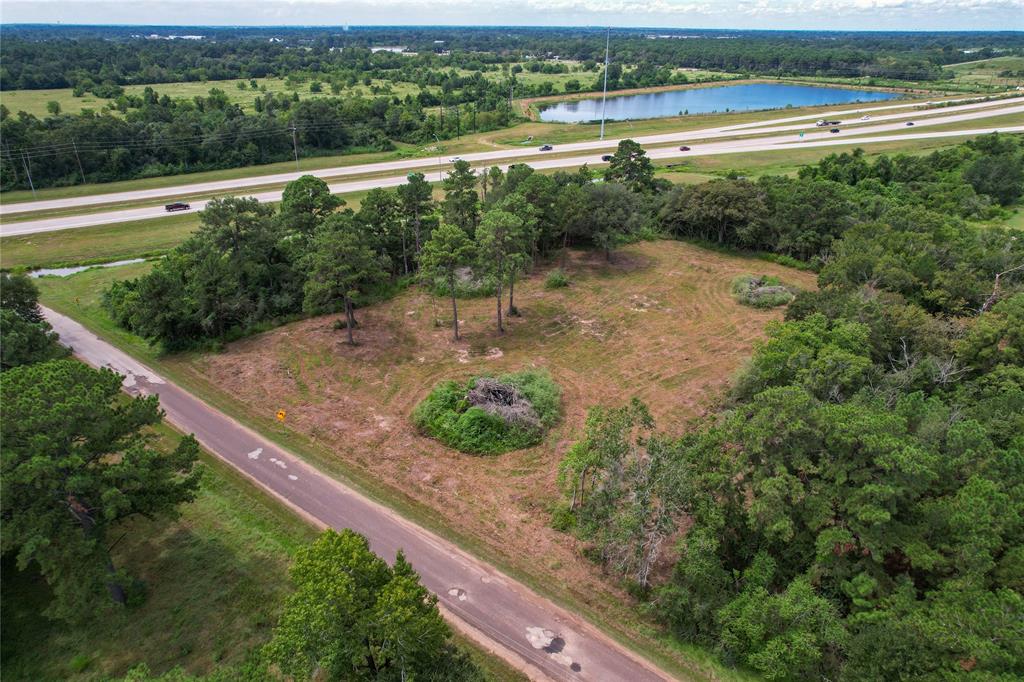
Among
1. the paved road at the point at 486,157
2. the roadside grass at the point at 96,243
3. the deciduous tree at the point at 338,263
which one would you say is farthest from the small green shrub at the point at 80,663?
the paved road at the point at 486,157

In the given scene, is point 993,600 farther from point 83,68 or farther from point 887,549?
point 83,68

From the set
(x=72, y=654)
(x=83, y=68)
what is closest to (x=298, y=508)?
(x=72, y=654)

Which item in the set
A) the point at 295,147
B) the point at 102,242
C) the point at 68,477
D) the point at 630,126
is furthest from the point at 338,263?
the point at 630,126

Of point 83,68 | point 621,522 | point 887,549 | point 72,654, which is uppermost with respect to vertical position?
point 83,68

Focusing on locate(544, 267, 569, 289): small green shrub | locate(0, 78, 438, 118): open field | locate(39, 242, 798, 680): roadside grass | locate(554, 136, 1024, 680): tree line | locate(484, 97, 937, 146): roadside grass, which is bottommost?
locate(39, 242, 798, 680): roadside grass

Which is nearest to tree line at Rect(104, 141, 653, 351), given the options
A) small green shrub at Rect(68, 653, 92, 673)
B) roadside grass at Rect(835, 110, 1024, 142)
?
small green shrub at Rect(68, 653, 92, 673)

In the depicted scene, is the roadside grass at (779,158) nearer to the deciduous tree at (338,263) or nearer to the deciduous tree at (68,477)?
the deciduous tree at (338,263)

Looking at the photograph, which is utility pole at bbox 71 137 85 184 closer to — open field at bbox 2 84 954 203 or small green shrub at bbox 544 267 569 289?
open field at bbox 2 84 954 203
